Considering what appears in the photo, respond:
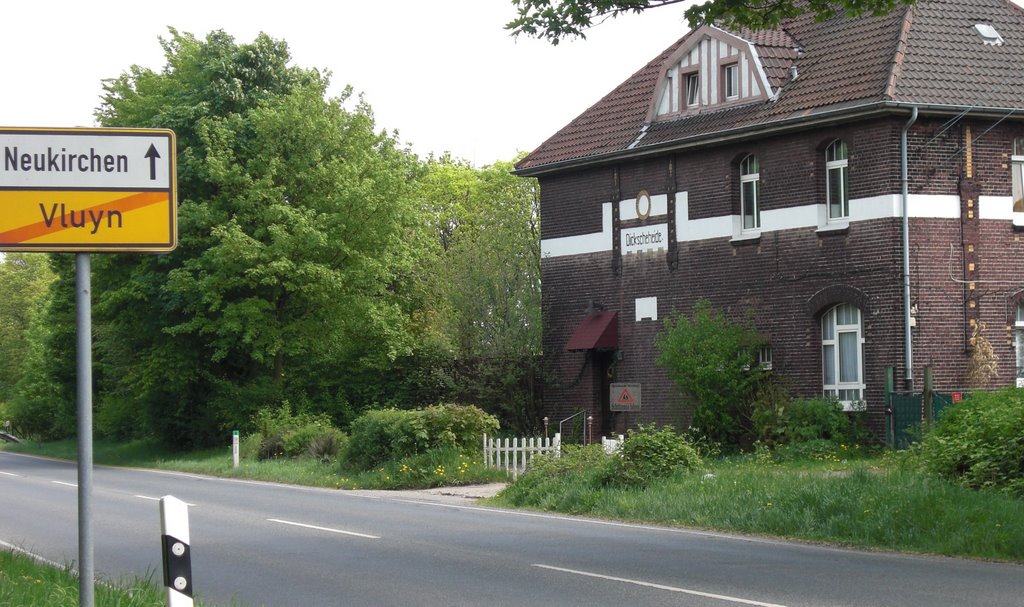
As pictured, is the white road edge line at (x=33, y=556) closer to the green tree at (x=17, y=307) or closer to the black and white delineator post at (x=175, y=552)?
the black and white delineator post at (x=175, y=552)

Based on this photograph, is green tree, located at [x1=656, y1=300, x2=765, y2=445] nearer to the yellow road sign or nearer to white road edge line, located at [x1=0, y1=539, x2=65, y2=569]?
white road edge line, located at [x1=0, y1=539, x2=65, y2=569]

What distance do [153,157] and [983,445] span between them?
12.6 meters

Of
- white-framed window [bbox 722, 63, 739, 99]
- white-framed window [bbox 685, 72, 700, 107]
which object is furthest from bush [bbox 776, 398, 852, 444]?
white-framed window [bbox 685, 72, 700, 107]

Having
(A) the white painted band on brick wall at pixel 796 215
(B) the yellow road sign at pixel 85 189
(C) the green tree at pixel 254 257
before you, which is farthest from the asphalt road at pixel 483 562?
(C) the green tree at pixel 254 257

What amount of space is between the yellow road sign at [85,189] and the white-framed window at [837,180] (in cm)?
2339

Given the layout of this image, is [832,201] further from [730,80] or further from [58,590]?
[58,590]

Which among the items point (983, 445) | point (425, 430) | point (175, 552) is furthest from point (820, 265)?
point (175, 552)

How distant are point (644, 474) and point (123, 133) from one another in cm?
1425

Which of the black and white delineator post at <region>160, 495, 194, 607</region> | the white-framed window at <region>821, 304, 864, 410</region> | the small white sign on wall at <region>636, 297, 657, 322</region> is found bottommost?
the black and white delineator post at <region>160, 495, 194, 607</region>

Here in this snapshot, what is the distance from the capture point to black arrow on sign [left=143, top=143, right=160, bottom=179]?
7184 millimetres

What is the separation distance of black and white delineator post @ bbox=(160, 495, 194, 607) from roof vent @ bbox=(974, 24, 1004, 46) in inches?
1041

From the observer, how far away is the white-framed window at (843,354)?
94.7 ft

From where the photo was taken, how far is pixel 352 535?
16609mm

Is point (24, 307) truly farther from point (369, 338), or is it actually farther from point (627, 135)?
point (627, 135)
